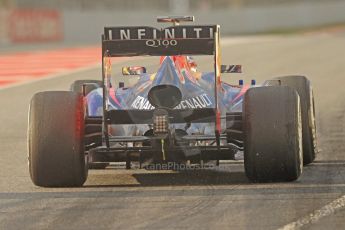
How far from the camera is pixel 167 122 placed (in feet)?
30.7

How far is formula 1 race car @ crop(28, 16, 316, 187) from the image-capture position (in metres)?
9.23

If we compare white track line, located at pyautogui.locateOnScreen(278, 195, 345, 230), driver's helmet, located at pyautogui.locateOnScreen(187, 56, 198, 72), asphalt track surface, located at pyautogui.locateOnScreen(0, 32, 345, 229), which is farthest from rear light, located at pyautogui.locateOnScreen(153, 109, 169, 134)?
white track line, located at pyautogui.locateOnScreen(278, 195, 345, 230)

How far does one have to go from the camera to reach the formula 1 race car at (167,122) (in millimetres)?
9227

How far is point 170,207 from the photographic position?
8266 millimetres

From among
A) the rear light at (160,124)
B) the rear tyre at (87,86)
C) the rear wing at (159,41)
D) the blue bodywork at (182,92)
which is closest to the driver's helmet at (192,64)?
the blue bodywork at (182,92)

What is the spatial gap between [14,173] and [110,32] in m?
1.84

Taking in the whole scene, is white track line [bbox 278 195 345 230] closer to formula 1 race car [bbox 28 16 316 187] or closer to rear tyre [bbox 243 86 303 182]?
rear tyre [bbox 243 86 303 182]

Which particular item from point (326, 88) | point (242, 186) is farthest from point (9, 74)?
point (242, 186)

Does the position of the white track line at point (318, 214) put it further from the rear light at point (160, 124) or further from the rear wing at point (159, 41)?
the rear wing at point (159, 41)

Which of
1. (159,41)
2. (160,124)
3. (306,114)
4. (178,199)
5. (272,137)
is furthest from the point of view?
(306,114)

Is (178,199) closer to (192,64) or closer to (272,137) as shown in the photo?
(272,137)

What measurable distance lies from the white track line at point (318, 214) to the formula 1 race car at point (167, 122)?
94 cm

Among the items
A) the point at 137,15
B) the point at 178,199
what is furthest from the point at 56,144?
the point at 137,15

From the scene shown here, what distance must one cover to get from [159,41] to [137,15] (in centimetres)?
3861
